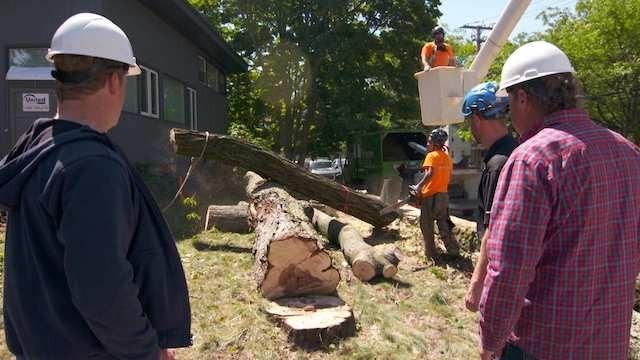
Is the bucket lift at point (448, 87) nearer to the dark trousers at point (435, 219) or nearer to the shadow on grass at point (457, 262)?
the dark trousers at point (435, 219)

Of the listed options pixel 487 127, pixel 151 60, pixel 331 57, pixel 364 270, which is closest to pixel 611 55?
pixel 331 57

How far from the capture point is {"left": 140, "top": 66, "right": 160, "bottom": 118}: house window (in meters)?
12.6

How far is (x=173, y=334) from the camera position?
1824 mm

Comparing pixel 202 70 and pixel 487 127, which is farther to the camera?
pixel 202 70

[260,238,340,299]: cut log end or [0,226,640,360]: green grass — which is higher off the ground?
[260,238,340,299]: cut log end

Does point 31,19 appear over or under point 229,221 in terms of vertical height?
over

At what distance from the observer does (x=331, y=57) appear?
21.2 meters

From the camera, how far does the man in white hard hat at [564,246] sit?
201 centimetres

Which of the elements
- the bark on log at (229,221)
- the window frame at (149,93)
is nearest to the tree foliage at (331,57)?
the window frame at (149,93)

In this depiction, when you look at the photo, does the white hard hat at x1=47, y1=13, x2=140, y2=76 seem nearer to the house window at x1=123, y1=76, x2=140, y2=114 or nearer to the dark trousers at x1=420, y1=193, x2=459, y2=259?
the dark trousers at x1=420, y1=193, x2=459, y2=259

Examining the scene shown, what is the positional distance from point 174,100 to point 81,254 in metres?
14.3

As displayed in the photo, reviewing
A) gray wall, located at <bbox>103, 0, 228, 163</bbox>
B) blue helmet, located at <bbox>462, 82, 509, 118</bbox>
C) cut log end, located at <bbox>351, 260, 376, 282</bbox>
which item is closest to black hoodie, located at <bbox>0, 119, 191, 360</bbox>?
blue helmet, located at <bbox>462, 82, 509, 118</bbox>

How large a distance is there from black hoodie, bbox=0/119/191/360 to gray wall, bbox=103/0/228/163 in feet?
30.9

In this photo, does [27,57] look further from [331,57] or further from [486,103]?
[331,57]
